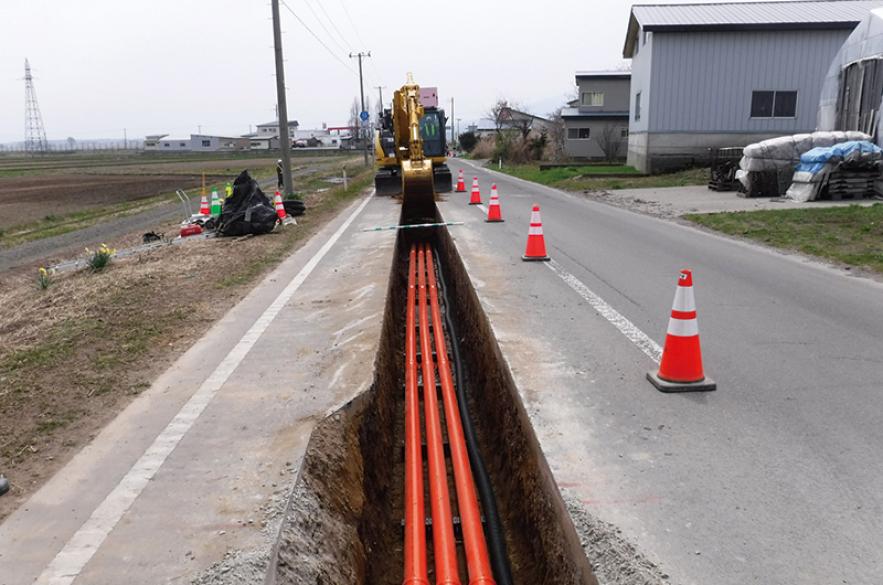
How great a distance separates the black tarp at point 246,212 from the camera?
14133 millimetres

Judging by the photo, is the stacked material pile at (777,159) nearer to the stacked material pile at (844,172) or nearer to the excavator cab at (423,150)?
the stacked material pile at (844,172)

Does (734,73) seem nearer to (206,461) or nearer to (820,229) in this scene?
(820,229)

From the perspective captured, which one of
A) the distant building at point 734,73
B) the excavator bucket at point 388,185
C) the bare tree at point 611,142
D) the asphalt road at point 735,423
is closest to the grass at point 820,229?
the asphalt road at point 735,423

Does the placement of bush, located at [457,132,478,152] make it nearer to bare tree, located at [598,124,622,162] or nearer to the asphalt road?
bare tree, located at [598,124,622,162]

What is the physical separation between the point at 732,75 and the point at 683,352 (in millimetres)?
26140

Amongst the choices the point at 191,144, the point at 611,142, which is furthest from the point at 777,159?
the point at 191,144

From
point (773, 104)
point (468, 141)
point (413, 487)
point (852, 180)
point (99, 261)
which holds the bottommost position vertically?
point (413, 487)

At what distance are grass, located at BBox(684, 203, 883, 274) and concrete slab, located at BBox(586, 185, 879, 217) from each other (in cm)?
120

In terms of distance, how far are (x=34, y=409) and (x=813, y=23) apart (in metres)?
29.8

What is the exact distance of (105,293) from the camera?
28.2 ft

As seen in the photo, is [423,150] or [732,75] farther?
[732,75]

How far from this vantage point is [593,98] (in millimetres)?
51031

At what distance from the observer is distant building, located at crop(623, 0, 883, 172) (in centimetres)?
2688

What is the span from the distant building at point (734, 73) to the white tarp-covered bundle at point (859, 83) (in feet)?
21.2
